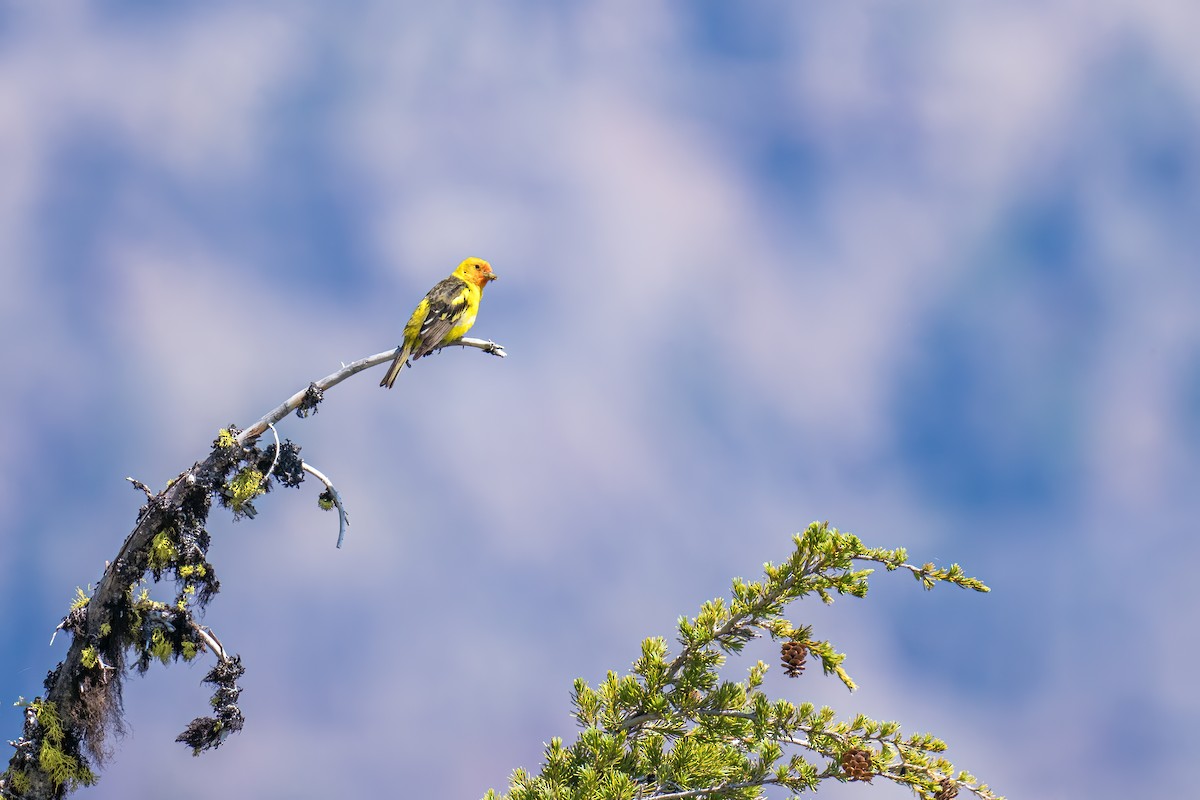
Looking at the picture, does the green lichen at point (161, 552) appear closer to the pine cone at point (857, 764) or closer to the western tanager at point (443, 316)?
the western tanager at point (443, 316)

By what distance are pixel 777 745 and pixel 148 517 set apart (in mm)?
6053

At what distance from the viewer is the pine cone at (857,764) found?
7168 mm

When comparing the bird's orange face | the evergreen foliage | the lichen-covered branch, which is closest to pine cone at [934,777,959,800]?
the evergreen foliage

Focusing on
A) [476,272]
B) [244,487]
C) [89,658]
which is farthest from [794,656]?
[476,272]

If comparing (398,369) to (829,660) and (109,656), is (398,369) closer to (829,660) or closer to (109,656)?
(109,656)

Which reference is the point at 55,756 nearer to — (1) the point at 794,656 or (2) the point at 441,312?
(2) the point at 441,312

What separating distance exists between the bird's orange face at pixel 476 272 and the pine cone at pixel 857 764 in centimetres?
810

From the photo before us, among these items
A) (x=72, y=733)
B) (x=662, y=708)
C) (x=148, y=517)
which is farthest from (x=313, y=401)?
(x=662, y=708)

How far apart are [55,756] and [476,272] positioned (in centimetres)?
697

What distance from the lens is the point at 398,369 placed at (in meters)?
11.4

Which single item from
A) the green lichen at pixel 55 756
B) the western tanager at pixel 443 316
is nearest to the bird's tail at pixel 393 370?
the western tanager at pixel 443 316

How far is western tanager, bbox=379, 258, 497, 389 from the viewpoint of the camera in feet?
38.5

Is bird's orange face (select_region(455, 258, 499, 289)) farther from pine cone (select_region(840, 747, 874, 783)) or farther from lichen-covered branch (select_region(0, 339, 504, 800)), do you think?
pine cone (select_region(840, 747, 874, 783))

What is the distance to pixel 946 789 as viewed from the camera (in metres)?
7.11
